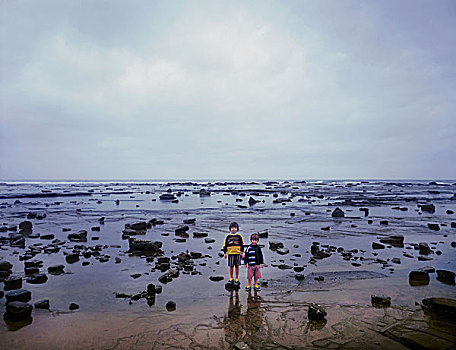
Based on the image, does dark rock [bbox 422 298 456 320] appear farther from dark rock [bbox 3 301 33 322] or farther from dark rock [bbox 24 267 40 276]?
dark rock [bbox 24 267 40 276]

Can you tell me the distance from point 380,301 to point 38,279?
32.2 ft

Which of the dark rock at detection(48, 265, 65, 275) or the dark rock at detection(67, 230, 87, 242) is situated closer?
the dark rock at detection(48, 265, 65, 275)

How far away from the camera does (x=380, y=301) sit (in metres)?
6.71

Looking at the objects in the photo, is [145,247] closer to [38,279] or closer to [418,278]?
[38,279]

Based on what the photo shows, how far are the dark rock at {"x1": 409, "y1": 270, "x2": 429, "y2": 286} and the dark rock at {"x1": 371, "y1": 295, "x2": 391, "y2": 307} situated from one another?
1.86m

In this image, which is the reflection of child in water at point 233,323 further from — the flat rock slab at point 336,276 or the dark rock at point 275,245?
the dark rock at point 275,245

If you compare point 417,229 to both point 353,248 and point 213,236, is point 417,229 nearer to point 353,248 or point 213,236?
point 353,248

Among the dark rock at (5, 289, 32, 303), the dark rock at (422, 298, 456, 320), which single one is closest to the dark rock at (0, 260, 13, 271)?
the dark rock at (5, 289, 32, 303)

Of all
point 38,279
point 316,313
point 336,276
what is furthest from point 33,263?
point 336,276

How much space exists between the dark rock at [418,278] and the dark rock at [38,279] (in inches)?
438

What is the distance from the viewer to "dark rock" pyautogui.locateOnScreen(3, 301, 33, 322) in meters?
6.09

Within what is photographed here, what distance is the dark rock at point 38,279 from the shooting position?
839cm

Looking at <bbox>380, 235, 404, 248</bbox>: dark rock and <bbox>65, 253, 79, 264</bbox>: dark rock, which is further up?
<bbox>380, 235, 404, 248</bbox>: dark rock

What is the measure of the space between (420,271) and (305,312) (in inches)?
188
